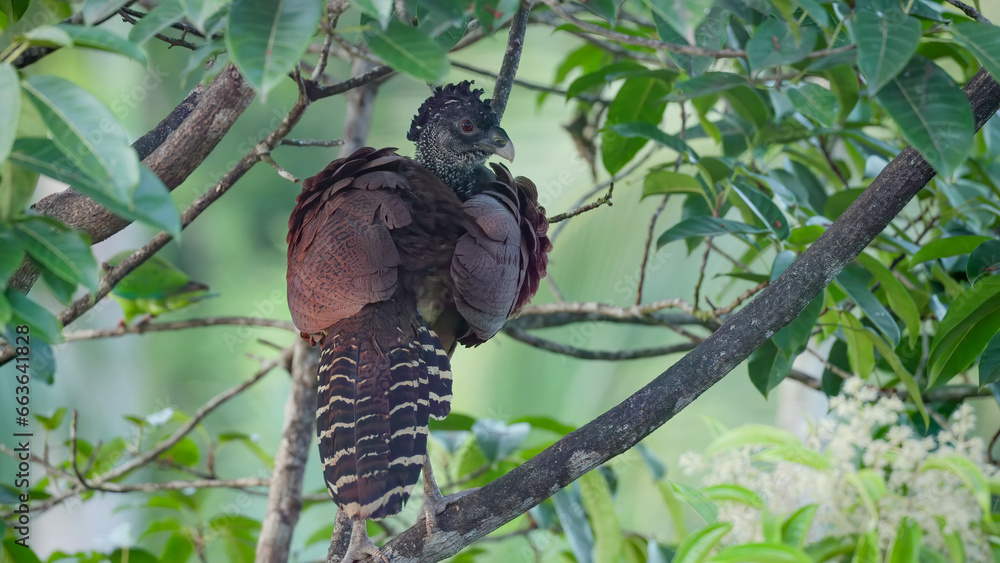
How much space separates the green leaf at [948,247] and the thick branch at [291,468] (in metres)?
1.58

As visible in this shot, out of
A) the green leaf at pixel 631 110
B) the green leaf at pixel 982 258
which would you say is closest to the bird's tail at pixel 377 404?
the green leaf at pixel 631 110

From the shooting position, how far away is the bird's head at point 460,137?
173 cm

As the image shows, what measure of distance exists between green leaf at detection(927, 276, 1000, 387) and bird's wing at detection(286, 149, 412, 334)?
1087mm

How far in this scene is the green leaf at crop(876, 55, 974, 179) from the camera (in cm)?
89

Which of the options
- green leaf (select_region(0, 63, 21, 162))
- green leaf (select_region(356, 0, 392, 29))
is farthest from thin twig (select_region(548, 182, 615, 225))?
green leaf (select_region(0, 63, 21, 162))

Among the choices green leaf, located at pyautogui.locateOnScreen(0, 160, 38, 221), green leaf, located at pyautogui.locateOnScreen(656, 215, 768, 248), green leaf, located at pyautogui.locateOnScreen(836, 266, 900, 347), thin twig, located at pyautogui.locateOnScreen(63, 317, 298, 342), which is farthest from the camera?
thin twig, located at pyautogui.locateOnScreen(63, 317, 298, 342)

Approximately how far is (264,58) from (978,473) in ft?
5.34

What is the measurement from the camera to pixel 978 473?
151 centimetres

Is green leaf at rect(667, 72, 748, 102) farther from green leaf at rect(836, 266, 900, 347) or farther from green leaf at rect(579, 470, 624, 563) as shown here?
green leaf at rect(579, 470, 624, 563)

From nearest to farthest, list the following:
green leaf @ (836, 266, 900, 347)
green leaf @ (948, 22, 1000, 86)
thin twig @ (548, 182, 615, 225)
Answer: green leaf @ (948, 22, 1000, 86)
thin twig @ (548, 182, 615, 225)
green leaf @ (836, 266, 900, 347)

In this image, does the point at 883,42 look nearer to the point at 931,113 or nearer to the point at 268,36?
the point at 931,113

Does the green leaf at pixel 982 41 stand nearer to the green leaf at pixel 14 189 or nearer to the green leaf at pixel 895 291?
the green leaf at pixel 895 291

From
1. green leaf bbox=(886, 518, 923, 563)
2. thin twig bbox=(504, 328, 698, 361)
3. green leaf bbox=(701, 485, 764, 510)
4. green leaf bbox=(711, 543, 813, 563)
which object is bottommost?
green leaf bbox=(886, 518, 923, 563)

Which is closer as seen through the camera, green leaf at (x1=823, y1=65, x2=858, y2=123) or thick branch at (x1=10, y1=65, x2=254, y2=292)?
thick branch at (x1=10, y1=65, x2=254, y2=292)
